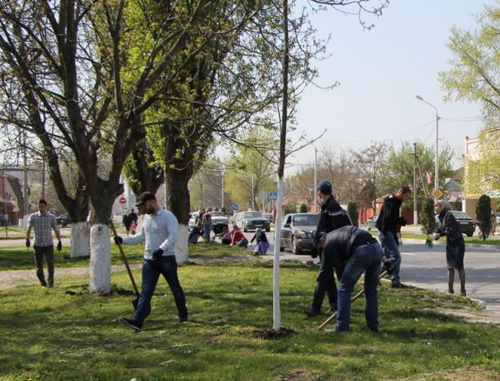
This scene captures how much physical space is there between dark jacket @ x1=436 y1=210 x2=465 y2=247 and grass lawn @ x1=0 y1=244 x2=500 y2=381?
0.97m

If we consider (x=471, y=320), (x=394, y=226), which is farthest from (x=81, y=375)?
(x=394, y=226)

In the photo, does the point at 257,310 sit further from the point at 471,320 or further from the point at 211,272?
the point at 211,272

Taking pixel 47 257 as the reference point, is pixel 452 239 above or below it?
above

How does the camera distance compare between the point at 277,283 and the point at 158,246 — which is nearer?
the point at 277,283

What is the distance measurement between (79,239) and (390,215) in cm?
1334

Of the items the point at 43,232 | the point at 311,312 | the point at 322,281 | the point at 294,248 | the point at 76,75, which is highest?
the point at 76,75

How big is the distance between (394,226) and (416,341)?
16.8 ft

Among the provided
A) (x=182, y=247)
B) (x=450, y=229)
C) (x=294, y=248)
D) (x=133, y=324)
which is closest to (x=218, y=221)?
(x=294, y=248)

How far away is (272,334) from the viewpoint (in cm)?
736

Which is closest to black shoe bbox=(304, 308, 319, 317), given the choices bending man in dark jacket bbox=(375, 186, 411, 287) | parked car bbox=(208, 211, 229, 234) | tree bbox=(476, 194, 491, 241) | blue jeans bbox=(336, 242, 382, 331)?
blue jeans bbox=(336, 242, 382, 331)

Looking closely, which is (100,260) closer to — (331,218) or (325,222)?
(325,222)

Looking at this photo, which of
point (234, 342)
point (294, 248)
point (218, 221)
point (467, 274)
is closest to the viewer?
point (234, 342)

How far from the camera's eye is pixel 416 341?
714 centimetres

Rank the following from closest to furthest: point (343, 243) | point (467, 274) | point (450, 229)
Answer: point (343, 243) < point (450, 229) < point (467, 274)
